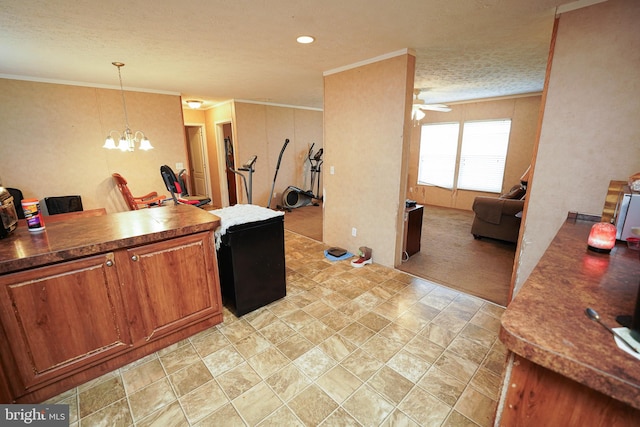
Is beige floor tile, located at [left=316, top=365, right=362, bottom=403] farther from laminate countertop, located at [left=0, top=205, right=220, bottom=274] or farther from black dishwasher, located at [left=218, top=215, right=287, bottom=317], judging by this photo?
laminate countertop, located at [left=0, top=205, right=220, bottom=274]

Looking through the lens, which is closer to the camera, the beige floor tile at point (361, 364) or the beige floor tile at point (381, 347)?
the beige floor tile at point (361, 364)

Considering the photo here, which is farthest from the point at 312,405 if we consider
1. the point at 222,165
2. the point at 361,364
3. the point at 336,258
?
the point at 222,165

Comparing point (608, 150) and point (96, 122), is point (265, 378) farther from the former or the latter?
point (96, 122)

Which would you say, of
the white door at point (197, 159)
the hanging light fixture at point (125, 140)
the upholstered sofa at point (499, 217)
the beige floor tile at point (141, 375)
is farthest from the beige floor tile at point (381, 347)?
the white door at point (197, 159)

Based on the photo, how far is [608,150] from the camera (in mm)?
1915

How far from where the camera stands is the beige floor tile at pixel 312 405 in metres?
1.47

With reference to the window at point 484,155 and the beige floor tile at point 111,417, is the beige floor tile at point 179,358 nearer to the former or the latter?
the beige floor tile at point 111,417

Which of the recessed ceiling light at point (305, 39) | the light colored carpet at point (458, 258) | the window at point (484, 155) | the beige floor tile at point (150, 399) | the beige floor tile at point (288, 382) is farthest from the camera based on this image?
the window at point (484, 155)

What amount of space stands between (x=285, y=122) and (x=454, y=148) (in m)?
4.03

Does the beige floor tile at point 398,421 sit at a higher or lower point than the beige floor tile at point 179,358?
lower

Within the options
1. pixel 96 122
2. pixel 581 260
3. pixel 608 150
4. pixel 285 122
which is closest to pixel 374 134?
pixel 608 150

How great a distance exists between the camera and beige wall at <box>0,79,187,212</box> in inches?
143

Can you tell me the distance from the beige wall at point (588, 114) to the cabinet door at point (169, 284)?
2729 mm

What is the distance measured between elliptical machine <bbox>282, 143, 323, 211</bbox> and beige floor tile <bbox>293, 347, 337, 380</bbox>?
→ 4.52 m
